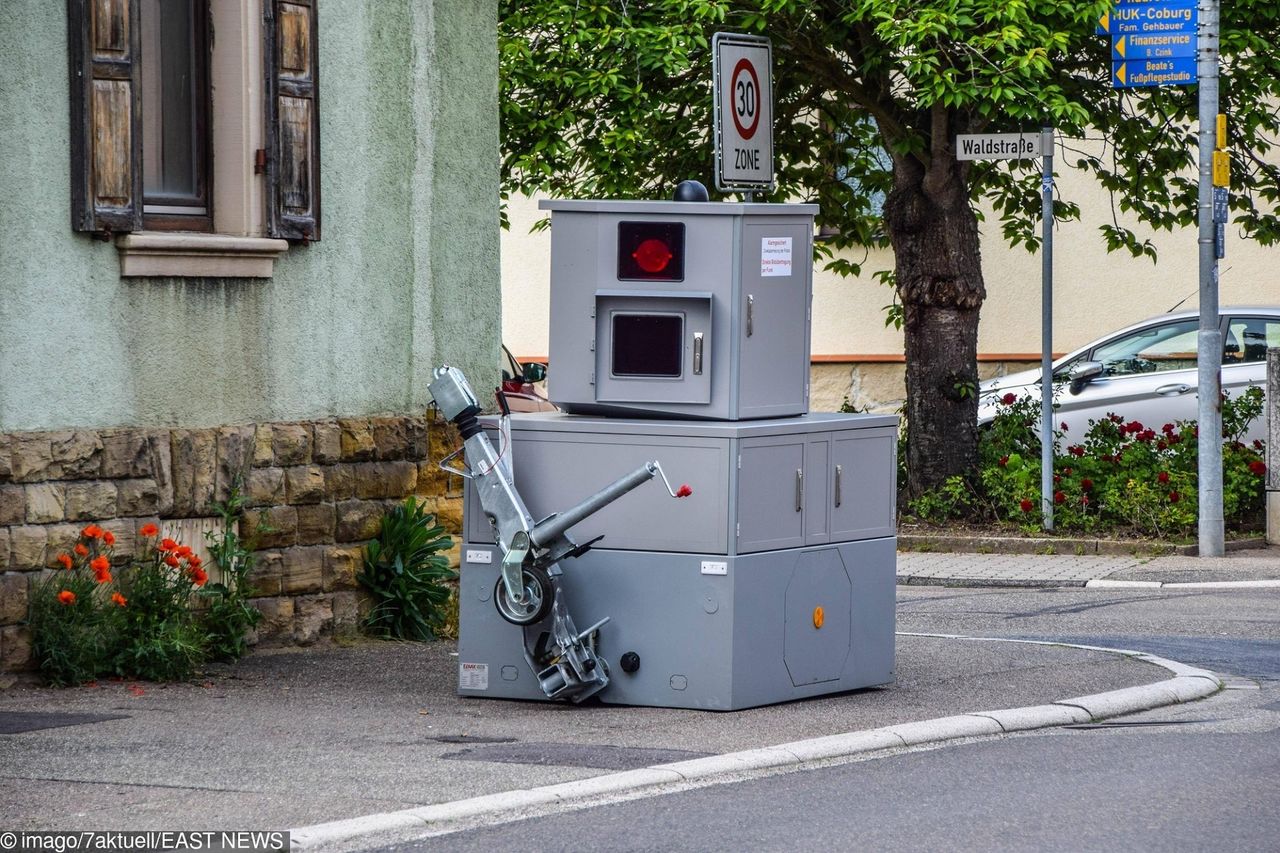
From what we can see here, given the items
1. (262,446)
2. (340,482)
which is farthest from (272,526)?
(340,482)

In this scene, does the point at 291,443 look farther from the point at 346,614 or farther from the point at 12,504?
the point at 12,504

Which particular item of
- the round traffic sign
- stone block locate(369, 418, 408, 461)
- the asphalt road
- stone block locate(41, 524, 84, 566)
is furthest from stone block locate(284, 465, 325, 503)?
the asphalt road

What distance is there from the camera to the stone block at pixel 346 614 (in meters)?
10.7

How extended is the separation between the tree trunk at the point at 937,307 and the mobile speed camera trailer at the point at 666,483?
25.7 feet

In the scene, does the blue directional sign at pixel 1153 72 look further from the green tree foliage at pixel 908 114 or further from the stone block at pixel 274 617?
the stone block at pixel 274 617

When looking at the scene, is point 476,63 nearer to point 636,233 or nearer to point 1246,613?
point 636,233

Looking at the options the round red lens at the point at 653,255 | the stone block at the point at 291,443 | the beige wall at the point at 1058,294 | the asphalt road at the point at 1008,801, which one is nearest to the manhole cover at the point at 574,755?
the asphalt road at the point at 1008,801

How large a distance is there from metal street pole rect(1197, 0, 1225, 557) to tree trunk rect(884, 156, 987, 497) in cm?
214

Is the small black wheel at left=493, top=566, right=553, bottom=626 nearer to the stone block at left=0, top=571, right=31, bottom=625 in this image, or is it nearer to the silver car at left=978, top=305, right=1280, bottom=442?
the stone block at left=0, top=571, right=31, bottom=625

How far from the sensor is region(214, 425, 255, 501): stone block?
9953mm

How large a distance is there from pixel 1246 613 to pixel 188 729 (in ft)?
22.5

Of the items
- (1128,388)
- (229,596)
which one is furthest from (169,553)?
(1128,388)

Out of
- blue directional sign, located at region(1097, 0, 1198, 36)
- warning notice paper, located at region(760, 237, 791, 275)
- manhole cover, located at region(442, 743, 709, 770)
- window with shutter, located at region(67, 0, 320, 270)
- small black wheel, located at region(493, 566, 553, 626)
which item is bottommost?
manhole cover, located at region(442, 743, 709, 770)

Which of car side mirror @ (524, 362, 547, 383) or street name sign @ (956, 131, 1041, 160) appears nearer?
street name sign @ (956, 131, 1041, 160)
